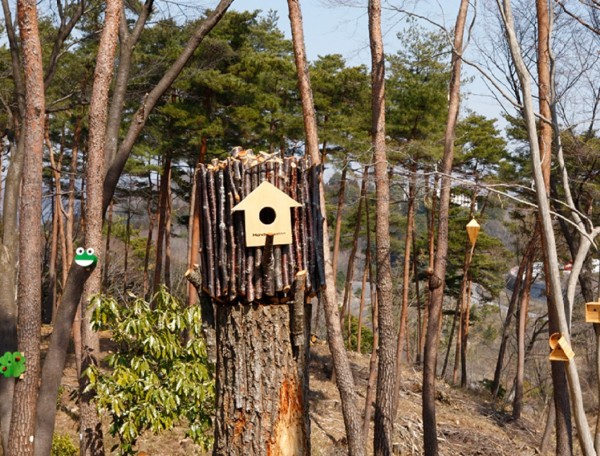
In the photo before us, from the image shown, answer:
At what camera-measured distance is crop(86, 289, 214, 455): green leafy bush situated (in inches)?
216

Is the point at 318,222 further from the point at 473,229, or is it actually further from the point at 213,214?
the point at 473,229

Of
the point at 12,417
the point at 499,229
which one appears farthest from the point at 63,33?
the point at 499,229

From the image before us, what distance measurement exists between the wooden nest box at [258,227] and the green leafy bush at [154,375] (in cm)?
243

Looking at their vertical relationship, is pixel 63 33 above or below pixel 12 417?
above

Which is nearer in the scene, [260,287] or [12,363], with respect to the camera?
[260,287]

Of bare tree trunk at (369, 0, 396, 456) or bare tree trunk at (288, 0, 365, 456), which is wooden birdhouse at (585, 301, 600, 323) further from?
bare tree trunk at (369, 0, 396, 456)

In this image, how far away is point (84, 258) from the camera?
5461 millimetres

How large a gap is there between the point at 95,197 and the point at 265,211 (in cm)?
330

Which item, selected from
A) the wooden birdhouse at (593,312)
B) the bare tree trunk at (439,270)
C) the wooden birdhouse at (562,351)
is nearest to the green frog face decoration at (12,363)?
the wooden birdhouse at (562,351)

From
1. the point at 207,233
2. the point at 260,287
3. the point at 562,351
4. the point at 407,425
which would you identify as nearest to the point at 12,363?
the point at 207,233

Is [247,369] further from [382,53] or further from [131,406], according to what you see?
[382,53]

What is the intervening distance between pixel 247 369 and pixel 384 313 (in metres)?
5.04

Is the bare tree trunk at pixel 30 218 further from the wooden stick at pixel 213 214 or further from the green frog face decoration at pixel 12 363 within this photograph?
the wooden stick at pixel 213 214

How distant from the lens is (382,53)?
7945mm
